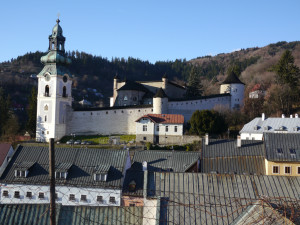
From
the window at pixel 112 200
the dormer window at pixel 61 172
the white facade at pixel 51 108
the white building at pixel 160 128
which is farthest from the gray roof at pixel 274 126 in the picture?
the white facade at pixel 51 108

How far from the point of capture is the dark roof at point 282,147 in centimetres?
2604

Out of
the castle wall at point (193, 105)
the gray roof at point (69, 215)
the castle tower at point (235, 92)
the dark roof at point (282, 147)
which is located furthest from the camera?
the castle tower at point (235, 92)

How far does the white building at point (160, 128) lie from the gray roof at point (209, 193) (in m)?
28.1

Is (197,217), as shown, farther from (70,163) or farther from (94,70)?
(94,70)

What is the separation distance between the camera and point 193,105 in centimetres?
4819

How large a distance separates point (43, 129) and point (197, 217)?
3878 cm

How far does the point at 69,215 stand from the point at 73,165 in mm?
13988

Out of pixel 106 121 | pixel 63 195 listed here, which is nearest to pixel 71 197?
pixel 63 195

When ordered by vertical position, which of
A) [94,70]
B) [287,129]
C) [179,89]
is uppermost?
[94,70]

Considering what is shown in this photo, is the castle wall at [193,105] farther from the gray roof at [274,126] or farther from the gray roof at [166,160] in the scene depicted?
the gray roof at [166,160]

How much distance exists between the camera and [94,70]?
12950 centimetres

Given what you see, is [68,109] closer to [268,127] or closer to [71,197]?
[268,127]

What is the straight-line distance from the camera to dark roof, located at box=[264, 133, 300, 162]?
26.0m

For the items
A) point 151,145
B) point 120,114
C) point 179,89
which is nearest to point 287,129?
point 151,145
